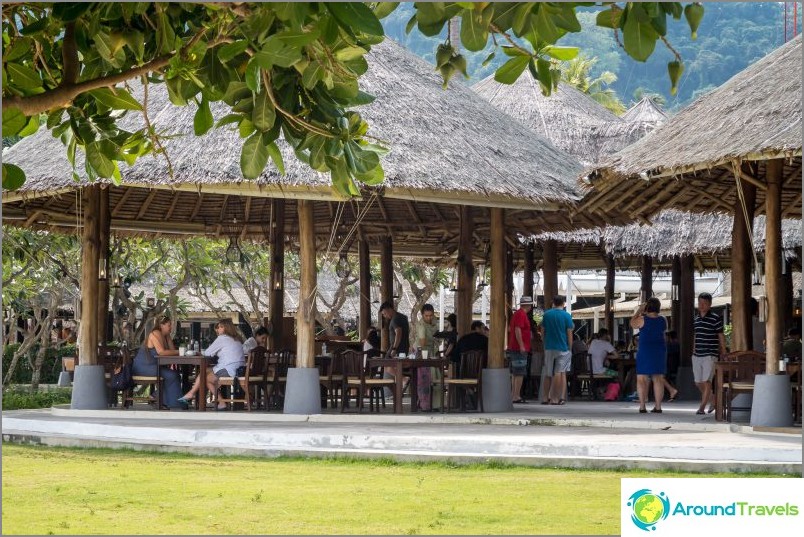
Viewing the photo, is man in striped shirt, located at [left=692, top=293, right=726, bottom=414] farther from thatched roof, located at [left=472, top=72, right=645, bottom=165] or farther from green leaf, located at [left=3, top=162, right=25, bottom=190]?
green leaf, located at [left=3, top=162, right=25, bottom=190]

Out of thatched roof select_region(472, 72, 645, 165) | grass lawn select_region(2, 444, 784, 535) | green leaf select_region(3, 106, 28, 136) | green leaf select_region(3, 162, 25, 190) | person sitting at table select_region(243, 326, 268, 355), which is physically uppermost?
thatched roof select_region(472, 72, 645, 165)

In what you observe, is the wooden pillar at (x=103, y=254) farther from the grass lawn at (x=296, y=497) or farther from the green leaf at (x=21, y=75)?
the green leaf at (x=21, y=75)

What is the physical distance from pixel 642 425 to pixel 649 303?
185 cm

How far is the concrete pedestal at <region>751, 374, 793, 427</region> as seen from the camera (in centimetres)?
1160

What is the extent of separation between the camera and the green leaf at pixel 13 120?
15.5 feet

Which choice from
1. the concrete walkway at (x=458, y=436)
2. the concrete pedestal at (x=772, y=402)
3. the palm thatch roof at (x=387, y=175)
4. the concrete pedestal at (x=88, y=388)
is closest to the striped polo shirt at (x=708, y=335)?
the concrete walkway at (x=458, y=436)

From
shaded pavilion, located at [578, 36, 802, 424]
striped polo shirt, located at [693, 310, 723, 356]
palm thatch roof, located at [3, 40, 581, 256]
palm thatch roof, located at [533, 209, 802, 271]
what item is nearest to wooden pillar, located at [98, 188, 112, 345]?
palm thatch roof, located at [3, 40, 581, 256]

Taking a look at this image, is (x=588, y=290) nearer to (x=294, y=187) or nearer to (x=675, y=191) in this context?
(x=675, y=191)

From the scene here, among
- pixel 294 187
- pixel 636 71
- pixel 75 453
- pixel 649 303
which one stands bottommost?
pixel 75 453

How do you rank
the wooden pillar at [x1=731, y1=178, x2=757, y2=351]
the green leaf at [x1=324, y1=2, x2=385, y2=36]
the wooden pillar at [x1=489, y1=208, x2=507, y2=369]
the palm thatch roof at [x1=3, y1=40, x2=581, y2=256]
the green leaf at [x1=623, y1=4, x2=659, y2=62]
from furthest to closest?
1. the wooden pillar at [x1=489, y1=208, x2=507, y2=369]
2. the palm thatch roof at [x1=3, y1=40, x2=581, y2=256]
3. the wooden pillar at [x1=731, y1=178, x2=757, y2=351]
4. the green leaf at [x1=623, y1=4, x2=659, y2=62]
5. the green leaf at [x1=324, y1=2, x2=385, y2=36]

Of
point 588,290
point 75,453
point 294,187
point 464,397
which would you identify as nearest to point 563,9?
point 75,453

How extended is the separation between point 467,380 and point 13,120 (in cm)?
1022

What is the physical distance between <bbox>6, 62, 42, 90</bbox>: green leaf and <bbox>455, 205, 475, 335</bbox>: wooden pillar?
11.3 meters

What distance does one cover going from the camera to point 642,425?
41.1 ft
